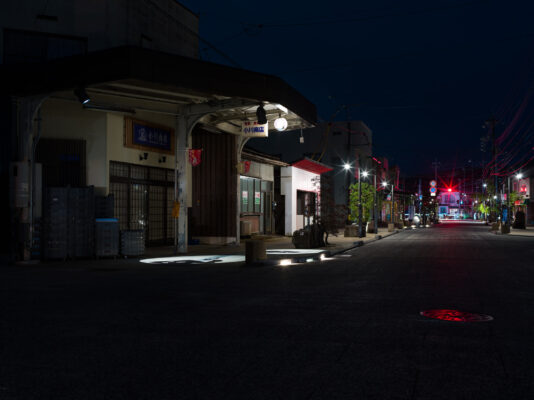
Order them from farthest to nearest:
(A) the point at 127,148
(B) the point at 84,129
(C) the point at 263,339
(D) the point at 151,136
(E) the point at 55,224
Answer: (D) the point at 151,136 → (A) the point at 127,148 → (B) the point at 84,129 → (E) the point at 55,224 → (C) the point at 263,339

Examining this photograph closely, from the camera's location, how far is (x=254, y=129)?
2473cm

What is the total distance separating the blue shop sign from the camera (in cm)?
2218

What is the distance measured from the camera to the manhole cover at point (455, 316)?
8.06m

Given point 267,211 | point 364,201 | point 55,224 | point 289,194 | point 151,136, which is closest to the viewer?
point 55,224

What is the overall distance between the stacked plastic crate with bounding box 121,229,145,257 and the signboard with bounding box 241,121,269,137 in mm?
8090

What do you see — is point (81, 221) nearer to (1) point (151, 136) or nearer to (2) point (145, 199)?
(2) point (145, 199)

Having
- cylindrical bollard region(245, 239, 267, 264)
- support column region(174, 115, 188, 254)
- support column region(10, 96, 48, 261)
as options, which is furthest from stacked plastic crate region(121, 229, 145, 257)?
cylindrical bollard region(245, 239, 267, 264)

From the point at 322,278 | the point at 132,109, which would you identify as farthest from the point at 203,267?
the point at 132,109

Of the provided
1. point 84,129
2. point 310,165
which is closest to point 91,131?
point 84,129

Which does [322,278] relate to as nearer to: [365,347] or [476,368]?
[365,347]

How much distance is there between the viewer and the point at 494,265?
56.2ft

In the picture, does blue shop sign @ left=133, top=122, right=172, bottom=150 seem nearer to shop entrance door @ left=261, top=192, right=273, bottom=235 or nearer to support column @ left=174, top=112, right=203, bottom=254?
support column @ left=174, top=112, right=203, bottom=254

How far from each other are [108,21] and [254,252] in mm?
12634

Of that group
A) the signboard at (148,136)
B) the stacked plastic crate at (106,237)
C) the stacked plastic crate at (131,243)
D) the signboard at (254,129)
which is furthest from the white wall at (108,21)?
the stacked plastic crate at (131,243)
